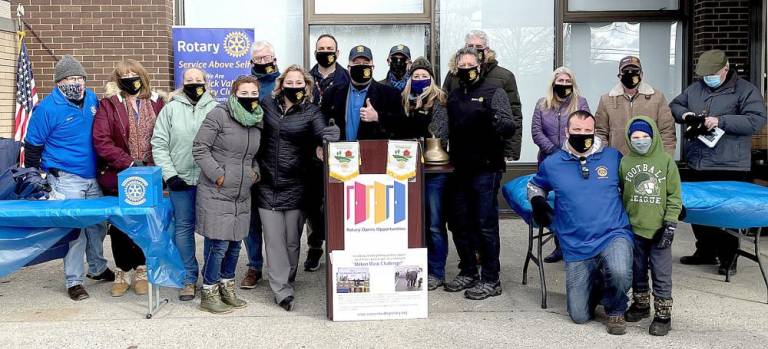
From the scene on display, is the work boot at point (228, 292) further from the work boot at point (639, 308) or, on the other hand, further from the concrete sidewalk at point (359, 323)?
the work boot at point (639, 308)

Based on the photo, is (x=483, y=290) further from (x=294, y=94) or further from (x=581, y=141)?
(x=294, y=94)

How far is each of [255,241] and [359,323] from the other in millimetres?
1460

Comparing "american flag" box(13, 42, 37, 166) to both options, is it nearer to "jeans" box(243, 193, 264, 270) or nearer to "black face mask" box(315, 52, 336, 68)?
"jeans" box(243, 193, 264, 270)

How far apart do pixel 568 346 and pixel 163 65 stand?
5.98 metres

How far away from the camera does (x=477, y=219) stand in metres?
6.28

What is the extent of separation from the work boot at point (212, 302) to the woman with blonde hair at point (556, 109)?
2.87 meters

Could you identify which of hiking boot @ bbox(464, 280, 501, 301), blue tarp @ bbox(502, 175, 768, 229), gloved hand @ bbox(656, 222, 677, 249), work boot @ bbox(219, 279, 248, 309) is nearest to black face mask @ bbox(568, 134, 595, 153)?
blue tarp @ bbox(502, 175, 768, 229)

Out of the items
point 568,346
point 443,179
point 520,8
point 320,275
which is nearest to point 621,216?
point 568,346

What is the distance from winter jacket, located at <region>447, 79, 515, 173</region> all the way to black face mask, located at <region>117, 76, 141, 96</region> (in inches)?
95.0

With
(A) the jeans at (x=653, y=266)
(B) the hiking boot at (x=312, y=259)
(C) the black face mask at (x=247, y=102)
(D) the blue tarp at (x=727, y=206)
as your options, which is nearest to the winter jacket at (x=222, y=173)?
(C) the black face mask at (x=247, y=102)

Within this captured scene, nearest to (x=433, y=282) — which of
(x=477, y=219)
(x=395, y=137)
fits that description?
(x=477, y=219)

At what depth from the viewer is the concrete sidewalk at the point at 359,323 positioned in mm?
5227

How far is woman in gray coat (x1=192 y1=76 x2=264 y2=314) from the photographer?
572 cm

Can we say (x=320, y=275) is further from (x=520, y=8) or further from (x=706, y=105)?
(x=520, y=8)
